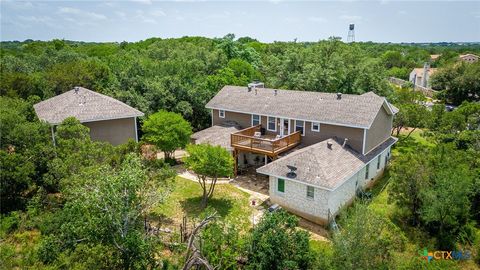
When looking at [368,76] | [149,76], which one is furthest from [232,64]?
[368,76]

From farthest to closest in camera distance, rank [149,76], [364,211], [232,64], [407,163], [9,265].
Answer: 1. [232,64]
2. [149,76]
3. [407,163]
4. [364,211]
5. [9,265]

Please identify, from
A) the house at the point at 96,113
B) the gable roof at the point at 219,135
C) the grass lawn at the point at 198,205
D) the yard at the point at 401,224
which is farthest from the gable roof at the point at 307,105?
the house at the point at 96,113

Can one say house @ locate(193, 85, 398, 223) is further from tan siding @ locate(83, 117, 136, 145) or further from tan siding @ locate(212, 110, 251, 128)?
tan siding @ locate(83, 117, 136, 145)

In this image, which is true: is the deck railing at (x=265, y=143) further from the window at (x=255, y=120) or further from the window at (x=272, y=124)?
the window at (x=255, y=120)

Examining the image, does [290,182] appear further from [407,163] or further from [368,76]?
[368,76]

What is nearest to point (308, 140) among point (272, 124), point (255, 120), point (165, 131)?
point (272, 124)

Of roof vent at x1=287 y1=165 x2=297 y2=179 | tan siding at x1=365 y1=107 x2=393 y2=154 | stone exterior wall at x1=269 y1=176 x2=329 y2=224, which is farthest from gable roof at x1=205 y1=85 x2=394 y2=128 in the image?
stone exterior wall at x1=269 y1=176 x2=329 y2=224

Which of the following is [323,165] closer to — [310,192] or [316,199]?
[310,192]
